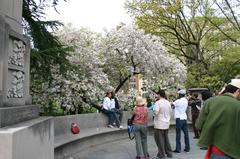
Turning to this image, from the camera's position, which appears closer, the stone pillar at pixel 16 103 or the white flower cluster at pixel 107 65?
the stone pillar at pixel 16 103

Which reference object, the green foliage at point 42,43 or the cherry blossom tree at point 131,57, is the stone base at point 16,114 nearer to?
the green foliage at point 42,43

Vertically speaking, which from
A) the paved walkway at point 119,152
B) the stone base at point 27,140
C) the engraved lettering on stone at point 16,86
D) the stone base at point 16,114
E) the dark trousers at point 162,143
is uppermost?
the engraved lettering on stone at point 16,86

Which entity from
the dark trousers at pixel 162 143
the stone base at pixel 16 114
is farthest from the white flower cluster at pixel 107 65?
the stone base at pixel 16 114

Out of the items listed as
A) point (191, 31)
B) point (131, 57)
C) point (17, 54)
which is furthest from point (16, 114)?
point (191, 31)

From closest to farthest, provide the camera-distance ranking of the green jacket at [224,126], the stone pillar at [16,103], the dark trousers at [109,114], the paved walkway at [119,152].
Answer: the stone pillar at [16,103]
the green jacket at [224,126]
the paved walkway at [119,152]
the dark trousers at [109,114]

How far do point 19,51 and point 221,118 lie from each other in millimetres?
2791

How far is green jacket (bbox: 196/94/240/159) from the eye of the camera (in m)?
5.10

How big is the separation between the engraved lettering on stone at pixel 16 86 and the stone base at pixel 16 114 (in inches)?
7.4

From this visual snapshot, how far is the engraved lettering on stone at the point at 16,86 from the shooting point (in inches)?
215

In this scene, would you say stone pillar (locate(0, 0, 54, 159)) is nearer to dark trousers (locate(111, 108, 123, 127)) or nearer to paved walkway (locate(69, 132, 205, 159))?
paved walkway (locate(69, 132, 205, 159))

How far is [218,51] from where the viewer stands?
35.4m

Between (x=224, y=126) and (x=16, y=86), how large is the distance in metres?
2.76

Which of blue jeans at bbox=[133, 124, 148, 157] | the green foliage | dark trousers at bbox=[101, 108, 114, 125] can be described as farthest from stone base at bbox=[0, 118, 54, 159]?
dark trousers at bbox=[101, 108, 114, 125]

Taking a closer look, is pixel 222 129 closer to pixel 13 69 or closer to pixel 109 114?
pixel 13 69
